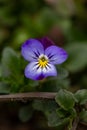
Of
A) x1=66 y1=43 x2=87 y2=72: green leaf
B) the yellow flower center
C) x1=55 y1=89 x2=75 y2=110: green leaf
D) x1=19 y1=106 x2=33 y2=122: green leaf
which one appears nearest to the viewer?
x1=55 y1=89 x2=75 y2=110: green leaf

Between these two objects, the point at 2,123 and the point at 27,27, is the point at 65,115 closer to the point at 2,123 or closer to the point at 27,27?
the point at 2,123

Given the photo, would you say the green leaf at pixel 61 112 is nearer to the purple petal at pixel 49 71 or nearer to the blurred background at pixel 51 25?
the purple petal at pixel 49 71

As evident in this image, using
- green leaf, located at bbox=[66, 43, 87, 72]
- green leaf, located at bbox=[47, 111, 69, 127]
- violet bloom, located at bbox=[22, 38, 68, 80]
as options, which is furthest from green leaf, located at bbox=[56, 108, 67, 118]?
green leaf, located at bbox=[66, 43, 87, 72]

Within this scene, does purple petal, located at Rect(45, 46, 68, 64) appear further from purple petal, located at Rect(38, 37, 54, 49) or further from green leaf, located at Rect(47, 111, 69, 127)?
green leaf, located at Rect(47, 111, 69, 127)

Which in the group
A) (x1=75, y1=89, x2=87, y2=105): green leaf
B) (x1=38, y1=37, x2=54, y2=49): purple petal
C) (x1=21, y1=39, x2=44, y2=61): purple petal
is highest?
(x1=38, y1=37, x2=54, y2=49): purple petal

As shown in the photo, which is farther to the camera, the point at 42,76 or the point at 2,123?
the point at 2,123

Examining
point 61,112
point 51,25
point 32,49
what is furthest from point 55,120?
point 51,25

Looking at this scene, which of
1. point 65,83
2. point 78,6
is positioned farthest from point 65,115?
point 78,6
